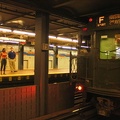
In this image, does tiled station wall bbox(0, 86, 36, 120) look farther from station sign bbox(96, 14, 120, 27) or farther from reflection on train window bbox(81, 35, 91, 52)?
station sign bbox(96, 14, 120, 27)

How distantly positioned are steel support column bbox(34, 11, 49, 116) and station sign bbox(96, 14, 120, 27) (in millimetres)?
1978

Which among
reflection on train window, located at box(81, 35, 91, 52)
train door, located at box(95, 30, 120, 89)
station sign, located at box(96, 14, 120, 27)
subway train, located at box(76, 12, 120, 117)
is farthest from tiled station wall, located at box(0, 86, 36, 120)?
station sign, located at box(96, 14, 120, 27)

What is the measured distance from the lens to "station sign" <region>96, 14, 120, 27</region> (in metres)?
6.14

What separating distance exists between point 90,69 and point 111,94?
4.60 feet

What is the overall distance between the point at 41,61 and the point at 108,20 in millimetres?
2868

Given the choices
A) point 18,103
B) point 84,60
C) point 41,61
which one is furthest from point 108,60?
point 18,103

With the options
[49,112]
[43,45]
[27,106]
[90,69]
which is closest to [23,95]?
[27,106]

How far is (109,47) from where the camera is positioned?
21.1ft

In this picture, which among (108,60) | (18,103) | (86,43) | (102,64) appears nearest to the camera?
(18,103)

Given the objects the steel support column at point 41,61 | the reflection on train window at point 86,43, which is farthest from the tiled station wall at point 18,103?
the reflection on train window at point 86,43

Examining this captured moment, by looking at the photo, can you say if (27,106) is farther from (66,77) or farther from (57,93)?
(66,77)

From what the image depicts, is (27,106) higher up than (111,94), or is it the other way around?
(111,94)

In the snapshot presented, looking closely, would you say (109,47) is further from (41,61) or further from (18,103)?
(18,103)

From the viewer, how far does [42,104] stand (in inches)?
261
